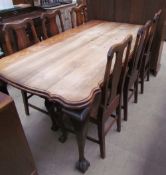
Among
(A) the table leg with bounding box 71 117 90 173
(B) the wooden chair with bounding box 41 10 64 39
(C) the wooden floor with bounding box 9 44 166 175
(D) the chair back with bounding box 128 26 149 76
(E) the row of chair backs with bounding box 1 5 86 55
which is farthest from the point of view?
(B) the wooden chair with bounding box 41 10 64 39

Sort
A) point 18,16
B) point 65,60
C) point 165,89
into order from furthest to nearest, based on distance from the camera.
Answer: point 18,16 < point 165,89 < point 65,60

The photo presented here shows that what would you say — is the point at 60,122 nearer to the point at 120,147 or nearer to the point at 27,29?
the point at 120,147

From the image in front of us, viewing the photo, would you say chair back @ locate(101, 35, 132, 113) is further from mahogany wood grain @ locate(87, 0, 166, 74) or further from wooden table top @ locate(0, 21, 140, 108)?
mahogany wood grain @ locate(87, 0, 166, 74)

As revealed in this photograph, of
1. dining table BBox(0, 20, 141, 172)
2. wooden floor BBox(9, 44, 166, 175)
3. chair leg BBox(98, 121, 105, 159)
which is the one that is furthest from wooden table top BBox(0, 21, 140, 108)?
wooden floor BBox(9, 44, 166, 175)

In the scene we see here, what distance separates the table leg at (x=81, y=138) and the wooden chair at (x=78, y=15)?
1698mm

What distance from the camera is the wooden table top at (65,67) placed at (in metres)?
1.15

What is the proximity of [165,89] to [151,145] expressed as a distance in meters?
1.03

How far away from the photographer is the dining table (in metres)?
1.14

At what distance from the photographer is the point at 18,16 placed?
8.99 feet

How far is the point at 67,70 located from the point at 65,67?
55 mm

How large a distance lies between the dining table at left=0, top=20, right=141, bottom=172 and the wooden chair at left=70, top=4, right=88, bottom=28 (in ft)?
1.48

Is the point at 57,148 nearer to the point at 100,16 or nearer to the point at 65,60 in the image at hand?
the point at 65,60

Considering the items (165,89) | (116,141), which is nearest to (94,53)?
(116,141)

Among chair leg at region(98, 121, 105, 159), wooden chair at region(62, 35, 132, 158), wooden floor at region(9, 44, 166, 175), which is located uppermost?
wooden chair at region(62, 35, 132, 158)
